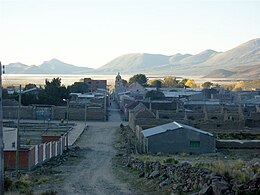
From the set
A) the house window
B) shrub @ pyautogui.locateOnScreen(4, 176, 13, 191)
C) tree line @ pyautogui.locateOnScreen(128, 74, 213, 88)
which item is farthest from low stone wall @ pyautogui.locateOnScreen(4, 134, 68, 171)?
tree line @ pyautogui.locateOnScreen(128, 74, 213, 88)

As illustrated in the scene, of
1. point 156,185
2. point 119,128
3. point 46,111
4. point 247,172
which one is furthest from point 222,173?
point 46,111

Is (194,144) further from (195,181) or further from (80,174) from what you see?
(195,181)

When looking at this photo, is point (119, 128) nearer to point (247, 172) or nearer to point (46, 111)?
point (46, 111)

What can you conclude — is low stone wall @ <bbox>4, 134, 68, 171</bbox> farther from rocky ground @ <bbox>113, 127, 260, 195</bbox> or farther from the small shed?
the small shed

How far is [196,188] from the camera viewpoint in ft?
40.7

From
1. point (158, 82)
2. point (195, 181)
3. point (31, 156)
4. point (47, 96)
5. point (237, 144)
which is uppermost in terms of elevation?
point (158, 82)

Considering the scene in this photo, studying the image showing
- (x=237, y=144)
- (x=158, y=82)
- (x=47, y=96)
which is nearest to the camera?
(x=237, y=144)

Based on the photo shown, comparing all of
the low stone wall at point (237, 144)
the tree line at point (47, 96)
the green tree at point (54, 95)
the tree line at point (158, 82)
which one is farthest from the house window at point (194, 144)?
the tree line at point (158, 82)

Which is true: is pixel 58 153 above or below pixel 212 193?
below

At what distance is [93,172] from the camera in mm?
21859

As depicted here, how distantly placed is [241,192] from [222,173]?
5.91ft

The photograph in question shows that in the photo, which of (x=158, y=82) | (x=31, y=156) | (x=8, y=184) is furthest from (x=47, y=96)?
(x=158, y=82)

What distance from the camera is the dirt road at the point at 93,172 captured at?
16328 mm

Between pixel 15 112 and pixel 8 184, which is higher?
pixel 8 184
